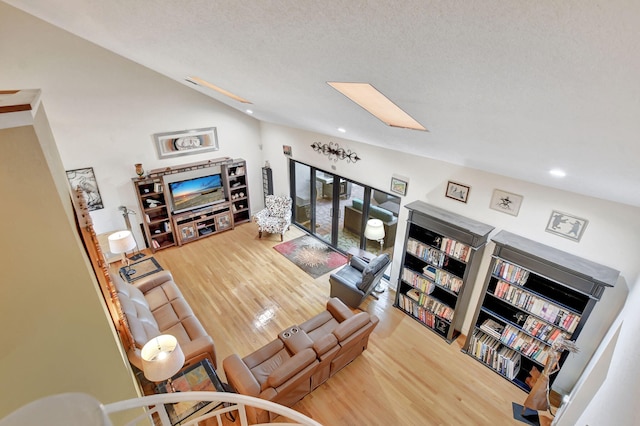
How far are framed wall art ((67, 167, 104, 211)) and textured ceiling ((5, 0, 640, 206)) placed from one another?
3.51 meters

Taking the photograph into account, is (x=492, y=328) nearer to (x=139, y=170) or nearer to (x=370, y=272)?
(x=370, y=272)

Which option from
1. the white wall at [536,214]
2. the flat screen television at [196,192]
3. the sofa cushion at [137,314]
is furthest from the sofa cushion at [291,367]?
the flat screen television at [196,192]

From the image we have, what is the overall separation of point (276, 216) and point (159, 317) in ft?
11.3

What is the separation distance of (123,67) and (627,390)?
279 inches

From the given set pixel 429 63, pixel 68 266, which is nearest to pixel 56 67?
pixel 68 266

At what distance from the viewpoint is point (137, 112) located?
576cm

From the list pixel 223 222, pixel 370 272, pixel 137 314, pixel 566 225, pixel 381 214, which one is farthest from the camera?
pixel 223 222

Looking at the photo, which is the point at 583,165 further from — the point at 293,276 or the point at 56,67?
the point at 56,67

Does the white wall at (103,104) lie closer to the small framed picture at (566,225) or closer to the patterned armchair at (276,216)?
the patterned armchair at (276,216)

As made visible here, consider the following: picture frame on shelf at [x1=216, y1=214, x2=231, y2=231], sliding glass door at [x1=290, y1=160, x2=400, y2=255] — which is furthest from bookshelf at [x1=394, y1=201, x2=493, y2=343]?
picture frame on shelf at [x1=216, y1=214, x2=231, y2=231]

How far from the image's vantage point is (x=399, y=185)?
4.87m

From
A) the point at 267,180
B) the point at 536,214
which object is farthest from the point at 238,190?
the point at 536,214

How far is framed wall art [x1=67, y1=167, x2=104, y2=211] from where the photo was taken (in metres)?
5.38

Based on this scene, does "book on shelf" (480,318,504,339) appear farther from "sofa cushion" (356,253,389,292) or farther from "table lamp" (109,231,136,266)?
"table lamp" (109,231,136,266)
